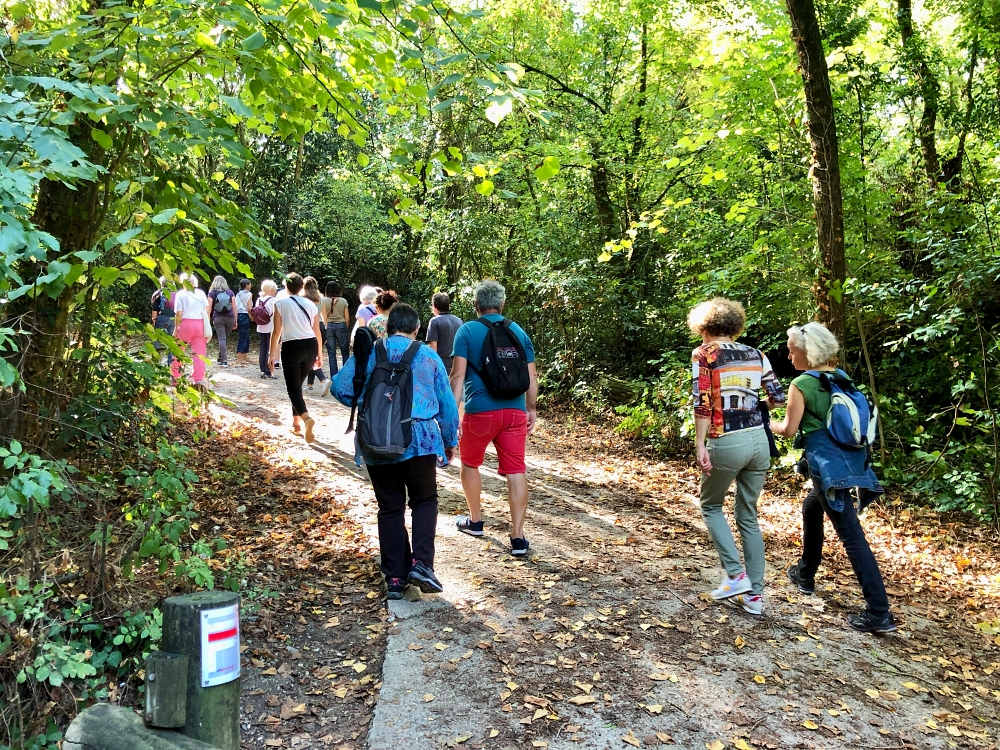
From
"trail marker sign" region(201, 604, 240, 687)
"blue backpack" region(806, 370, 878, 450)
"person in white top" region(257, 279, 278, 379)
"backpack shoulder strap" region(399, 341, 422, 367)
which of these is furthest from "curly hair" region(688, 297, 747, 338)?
"person in white top" region(257, 279, 278, 379)

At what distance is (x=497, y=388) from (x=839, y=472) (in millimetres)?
2423

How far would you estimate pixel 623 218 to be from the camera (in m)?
13.2

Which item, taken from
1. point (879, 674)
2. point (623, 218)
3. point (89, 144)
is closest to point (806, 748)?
point (879, 674)

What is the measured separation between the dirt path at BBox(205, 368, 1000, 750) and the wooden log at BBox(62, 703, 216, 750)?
4.22 ft

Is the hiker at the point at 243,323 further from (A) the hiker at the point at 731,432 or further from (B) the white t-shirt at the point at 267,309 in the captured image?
(A) the hiker at the point at 731,432

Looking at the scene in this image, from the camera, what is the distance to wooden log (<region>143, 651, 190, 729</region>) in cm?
208

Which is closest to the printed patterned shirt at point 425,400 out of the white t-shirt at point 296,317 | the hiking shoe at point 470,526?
the hiking shoe at point 470,526

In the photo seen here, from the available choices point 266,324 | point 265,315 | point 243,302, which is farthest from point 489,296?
point 243,302

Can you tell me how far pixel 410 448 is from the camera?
459cm

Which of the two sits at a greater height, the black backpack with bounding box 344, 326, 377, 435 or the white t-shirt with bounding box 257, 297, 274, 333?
the white t-shirt with bounding box 257, 297, 274, 333

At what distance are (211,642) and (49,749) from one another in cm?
171

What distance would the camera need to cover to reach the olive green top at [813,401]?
4.69 m

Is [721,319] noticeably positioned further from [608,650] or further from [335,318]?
[335,318]

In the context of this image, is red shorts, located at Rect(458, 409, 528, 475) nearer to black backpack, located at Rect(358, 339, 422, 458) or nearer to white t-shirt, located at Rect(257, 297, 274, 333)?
black backpack, located at Rect(358, 339, 422, 458)
